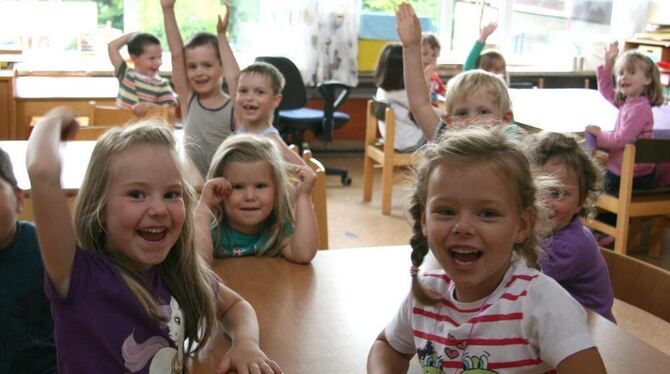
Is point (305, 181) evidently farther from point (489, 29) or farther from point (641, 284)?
point (489, 29)

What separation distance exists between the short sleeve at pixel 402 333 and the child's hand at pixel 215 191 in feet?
2.70

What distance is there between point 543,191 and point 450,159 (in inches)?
8.3

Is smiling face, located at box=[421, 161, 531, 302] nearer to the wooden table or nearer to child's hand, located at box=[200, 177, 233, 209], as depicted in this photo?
the wooden table

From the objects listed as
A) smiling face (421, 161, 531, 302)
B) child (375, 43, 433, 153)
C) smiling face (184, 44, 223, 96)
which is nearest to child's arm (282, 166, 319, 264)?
smiling face (421, 161, 531, 302)

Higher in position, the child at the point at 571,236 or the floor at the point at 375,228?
the child at the point at 571,236

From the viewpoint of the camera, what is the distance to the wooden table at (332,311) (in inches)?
57.3

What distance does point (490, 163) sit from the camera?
125 cm

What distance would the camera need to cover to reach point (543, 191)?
1.39 m

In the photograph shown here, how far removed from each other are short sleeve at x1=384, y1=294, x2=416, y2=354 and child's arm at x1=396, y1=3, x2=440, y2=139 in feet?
4.19

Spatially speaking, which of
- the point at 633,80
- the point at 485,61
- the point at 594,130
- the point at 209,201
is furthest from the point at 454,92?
the point at 485,61

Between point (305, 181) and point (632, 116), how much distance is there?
2657mm

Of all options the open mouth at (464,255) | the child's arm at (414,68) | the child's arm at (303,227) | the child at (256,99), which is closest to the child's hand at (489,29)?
the child at (256,99)

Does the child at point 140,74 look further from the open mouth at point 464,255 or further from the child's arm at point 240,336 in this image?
the open mouth at point 464,255

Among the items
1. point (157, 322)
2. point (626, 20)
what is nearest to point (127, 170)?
point (157, 322)
